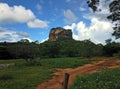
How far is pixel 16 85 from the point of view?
1005 inches

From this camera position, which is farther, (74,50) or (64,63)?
(74,50)

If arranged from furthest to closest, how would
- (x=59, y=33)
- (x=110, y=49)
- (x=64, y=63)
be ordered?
1. (x=59, y=33)
2. (x=110, y=49)
3. (x=64, y=63)

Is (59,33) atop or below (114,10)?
atop

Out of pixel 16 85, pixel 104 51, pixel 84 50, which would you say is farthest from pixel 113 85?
pixel 104 51

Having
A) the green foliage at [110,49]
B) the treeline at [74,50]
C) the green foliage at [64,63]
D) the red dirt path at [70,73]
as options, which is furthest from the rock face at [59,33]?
the red dirt path at [70,73]

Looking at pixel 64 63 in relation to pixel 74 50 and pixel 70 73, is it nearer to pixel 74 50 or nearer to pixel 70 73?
pixel 70 73

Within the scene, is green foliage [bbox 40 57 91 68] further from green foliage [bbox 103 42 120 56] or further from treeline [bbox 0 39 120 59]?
green foliage [bbox 103 42 120 56]

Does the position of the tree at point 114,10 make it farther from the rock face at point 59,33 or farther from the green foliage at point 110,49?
the rock face at point 59,33

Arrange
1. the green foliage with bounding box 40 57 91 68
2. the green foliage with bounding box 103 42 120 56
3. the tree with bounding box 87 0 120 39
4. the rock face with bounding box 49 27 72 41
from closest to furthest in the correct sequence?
the tree with bounding box 87 0 120 39 < the green foliage with bounding box 40 57 91 68 < the green foliage with bounding box 103 42 120 56 < the rock face with bounding box 49 27 72 41

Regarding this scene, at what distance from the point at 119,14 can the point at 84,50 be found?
40.3 m

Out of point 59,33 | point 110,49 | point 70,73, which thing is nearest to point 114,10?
point 70,73

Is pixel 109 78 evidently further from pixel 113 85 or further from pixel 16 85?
pixel 16 85

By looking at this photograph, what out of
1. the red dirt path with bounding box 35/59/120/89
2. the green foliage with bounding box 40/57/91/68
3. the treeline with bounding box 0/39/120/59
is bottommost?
the red dirt path with bounding box 35/59/120/89

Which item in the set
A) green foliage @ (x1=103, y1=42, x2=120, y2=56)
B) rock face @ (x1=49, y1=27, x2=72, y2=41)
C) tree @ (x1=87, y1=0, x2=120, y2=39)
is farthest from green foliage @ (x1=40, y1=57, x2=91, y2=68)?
rock face @ (x1=49, y1=27, x2=72, y2=41)
